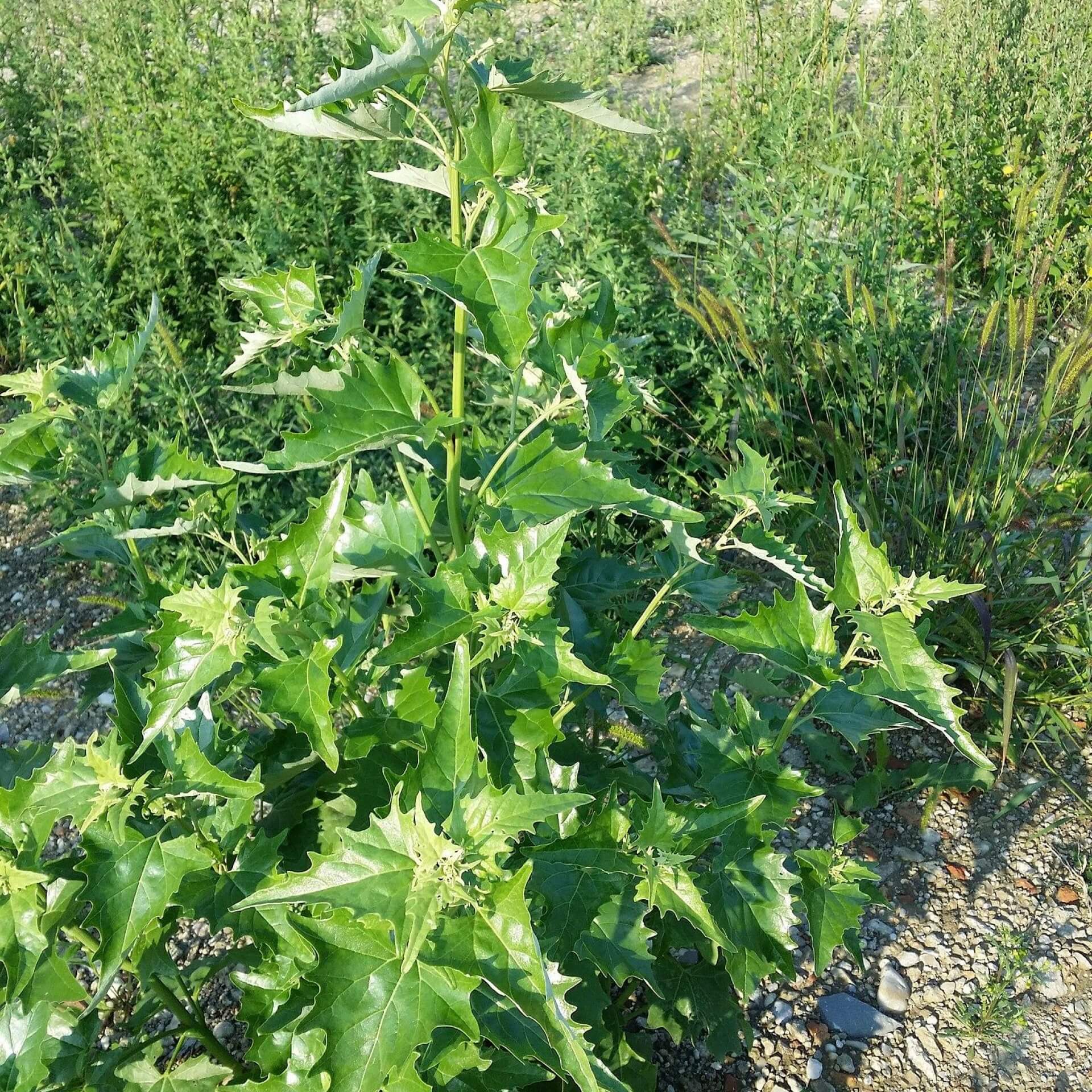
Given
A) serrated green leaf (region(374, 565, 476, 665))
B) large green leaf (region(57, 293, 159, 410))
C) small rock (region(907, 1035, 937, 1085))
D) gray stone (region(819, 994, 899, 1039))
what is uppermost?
large green leaf (region(57, 293, 159, 410))

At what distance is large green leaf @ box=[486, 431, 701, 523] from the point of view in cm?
148

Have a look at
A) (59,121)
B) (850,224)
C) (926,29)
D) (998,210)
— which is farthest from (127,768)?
(926,29)

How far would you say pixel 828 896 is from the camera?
5.82 feet

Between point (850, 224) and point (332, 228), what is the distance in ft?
6.52

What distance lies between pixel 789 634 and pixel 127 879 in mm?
991

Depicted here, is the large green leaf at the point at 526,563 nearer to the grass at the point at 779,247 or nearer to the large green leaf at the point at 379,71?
the large green leaf at the point at 379,71

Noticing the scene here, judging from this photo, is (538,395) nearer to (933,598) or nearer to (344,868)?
(933,598)

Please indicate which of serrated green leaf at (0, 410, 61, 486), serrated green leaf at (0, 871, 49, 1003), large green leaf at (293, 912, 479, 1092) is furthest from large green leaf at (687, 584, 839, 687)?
serrated green leaf at (0, 410, 61, 486)

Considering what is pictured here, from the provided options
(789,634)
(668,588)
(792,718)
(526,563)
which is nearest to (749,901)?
Answer: (792,718)

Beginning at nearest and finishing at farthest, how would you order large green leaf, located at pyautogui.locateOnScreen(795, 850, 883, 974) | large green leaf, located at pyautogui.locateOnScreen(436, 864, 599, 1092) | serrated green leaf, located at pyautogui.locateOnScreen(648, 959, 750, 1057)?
large green leaf, located at pyautogui.locateOnScreen(436, 864, 599, 1092), large green leaf, located at pyautogui.locateOnScreen(795, 850, 883, 974), serrated green leaf, located at pyautogui.locateOnScreen(648, 959, 750, 1057)

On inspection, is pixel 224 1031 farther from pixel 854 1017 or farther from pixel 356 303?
pixel 356 303

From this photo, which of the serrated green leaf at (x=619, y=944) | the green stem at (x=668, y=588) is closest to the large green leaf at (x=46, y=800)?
the serrated green leaf at (x=619, y=944)

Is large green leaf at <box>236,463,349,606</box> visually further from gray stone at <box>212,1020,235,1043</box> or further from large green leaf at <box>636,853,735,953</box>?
gray stone at <box>212,1020,235,1043</box>

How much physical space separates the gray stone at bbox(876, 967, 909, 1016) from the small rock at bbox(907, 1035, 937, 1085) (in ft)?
0.25
